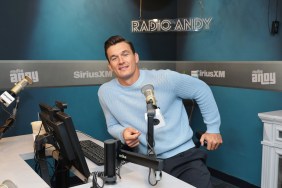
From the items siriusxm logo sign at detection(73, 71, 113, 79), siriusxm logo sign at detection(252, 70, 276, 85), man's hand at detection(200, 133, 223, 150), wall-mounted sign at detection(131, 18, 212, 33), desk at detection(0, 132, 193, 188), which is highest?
wall-mounted sign at detection(131, 18, 212, 33)

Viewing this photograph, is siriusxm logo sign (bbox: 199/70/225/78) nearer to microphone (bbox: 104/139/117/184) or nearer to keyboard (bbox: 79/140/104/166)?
keyboard (bbox: 79/140/104/166)

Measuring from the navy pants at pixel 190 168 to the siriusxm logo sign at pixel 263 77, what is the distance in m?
1.57

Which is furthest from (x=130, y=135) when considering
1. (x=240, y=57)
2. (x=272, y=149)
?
(x=240, y=57)

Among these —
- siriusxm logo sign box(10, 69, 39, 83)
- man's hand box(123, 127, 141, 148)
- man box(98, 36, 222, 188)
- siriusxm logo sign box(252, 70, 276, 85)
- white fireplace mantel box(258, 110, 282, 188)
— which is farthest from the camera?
siriusxm logo sign box(252, 70, 276, 85)

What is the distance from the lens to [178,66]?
432cm

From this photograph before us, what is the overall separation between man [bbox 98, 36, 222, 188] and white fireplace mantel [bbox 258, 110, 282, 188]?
0.77m

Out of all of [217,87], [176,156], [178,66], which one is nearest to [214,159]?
[217,87]

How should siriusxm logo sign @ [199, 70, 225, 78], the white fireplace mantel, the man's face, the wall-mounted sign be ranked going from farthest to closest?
1. siriusxm logo sign @ [199, 70, 225, 78]
2. the wall-mounted sign
3. the white fireplace mantel
4. the man's face

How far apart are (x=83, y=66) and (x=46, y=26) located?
1.93 ft

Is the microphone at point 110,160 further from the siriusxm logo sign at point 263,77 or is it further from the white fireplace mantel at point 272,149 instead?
the siriusxm logo sign at point 263,77

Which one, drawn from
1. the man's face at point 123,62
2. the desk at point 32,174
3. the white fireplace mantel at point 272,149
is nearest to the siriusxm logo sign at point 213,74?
the white fireplace mantel at point 272,149

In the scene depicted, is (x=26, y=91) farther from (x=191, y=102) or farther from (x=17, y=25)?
(x=191, y=102)

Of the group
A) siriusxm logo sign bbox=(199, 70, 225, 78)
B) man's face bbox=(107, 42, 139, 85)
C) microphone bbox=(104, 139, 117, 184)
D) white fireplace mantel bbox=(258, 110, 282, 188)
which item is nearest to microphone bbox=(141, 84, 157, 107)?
microphone bbox=(104, 139, 117, 184)

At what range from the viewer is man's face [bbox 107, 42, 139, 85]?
229cm
